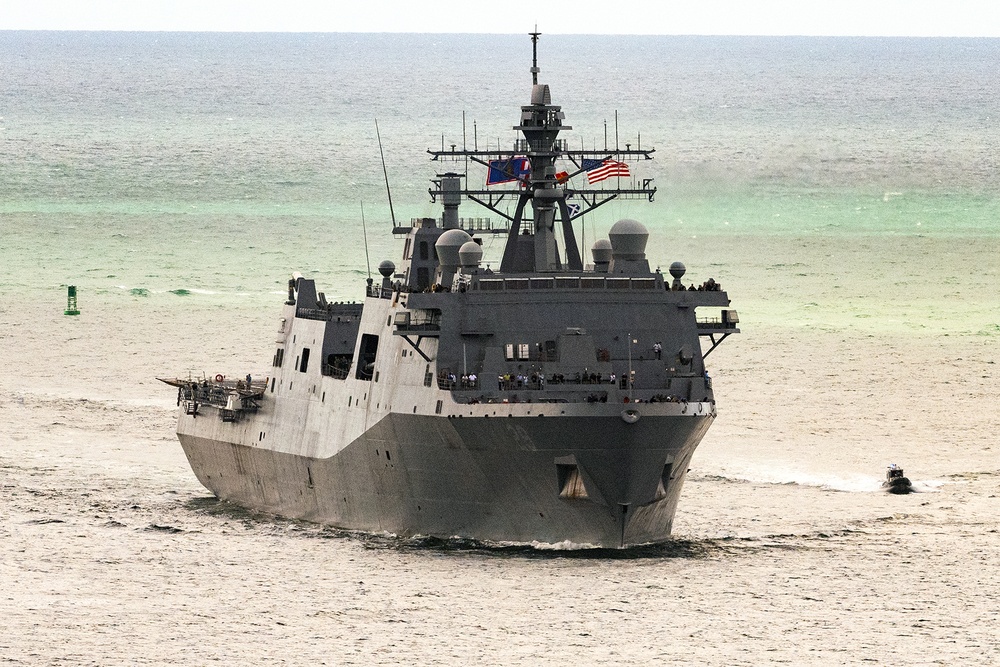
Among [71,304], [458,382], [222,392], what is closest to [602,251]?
[458,382]

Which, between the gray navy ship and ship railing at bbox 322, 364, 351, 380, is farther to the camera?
ship railing at bbox 322, 364, 351, 380

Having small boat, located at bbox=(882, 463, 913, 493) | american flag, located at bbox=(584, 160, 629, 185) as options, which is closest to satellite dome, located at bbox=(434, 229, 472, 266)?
american flag, located at bbox=(584, 160, 629, 185)

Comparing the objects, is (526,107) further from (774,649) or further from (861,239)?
(861,239)

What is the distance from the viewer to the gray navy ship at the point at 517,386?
187ft

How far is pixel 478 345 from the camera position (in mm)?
59594

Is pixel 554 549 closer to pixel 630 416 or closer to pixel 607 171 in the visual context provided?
pixel 630 416

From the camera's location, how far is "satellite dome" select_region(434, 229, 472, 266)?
61781mm

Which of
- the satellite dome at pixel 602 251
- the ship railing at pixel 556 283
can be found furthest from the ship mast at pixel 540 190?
the ship railing at pixel 556 283

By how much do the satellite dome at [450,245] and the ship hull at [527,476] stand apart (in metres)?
4.91

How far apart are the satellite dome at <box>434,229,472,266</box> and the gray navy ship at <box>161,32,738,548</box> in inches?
2.3

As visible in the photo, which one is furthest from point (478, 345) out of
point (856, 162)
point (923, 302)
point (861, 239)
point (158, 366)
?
point (856, 162)

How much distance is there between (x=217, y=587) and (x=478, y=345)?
30.5ft

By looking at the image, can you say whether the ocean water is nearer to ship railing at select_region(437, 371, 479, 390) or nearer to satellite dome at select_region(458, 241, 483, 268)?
ship railing at select_region(437, 371, 479, 390)

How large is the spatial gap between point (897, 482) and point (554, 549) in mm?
14535
